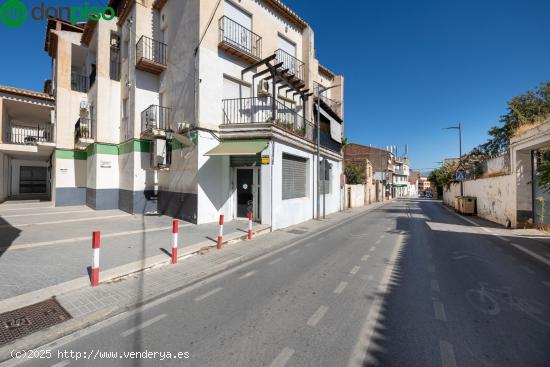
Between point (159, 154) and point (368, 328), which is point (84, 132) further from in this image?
point (368, 328)

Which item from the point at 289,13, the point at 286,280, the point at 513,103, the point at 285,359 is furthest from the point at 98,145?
the point at 513,103

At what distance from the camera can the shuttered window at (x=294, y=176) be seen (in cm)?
1188

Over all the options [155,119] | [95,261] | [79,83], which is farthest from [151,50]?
[95,261]

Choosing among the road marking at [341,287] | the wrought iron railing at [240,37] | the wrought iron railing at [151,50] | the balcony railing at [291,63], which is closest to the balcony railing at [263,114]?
the wrought iron railing at [240,37]

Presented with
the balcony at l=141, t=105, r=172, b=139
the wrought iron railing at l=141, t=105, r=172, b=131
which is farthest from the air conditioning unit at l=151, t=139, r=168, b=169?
the wrought iron railing at l=141, t=105, r=172, b=131

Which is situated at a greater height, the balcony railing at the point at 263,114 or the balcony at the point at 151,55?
the balcony at the point at 151,55

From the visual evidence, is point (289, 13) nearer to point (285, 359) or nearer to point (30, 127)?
point (285, 359)

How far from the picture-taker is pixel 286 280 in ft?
17.0

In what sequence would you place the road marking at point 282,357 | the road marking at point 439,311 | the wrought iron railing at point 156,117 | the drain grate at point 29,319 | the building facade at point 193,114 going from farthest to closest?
the wrought iron railing at point 156,117 → the building facade at point 193,114 → the road marking at point 439,311 → the drain grate at point 29,319 → the road marking at point 282,357

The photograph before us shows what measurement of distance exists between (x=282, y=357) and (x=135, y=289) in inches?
127

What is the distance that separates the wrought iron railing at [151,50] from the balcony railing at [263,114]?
4863 millimetres

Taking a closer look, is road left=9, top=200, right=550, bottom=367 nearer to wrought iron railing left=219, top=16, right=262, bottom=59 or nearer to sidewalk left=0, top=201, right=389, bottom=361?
sidewalk left=0, top=201, right=389, bottom=361

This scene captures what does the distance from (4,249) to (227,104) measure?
29.4 ft

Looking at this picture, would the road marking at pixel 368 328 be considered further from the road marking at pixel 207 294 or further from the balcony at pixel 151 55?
the balcony at pixel 151 55
